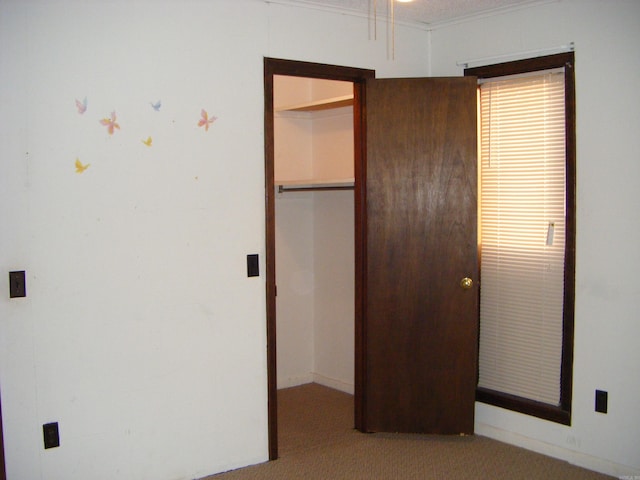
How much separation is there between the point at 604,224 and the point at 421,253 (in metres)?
0.94

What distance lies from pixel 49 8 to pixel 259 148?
112cm

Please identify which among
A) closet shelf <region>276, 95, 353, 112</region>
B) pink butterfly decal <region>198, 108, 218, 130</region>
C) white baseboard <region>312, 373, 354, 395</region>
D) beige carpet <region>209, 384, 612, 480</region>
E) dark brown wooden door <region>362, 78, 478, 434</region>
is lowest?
beige carpet <region>209, 384, 612, 480</region>

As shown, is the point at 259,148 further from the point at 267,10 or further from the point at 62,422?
the point at 62,422

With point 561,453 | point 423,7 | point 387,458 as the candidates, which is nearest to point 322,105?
point 423,7

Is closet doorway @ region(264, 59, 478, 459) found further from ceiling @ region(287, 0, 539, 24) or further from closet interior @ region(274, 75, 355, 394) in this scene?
closet interior @ region(274, 75, 355, 394)

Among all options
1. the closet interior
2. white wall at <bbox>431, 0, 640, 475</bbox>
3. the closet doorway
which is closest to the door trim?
the closet doorway

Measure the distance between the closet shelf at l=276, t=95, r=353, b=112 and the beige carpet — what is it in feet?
6.49

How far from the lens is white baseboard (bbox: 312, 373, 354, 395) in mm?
4232

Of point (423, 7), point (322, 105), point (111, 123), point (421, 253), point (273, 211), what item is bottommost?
point (421, 253)

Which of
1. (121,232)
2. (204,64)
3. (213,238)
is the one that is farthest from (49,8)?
(213,238)

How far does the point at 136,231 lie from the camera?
2.80 metres

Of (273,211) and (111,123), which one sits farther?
(273,211)

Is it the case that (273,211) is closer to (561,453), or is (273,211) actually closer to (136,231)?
(136,231)

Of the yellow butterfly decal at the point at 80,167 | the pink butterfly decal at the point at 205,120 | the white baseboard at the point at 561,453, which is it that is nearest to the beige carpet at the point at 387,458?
the white baseboard at the point at 561,453
